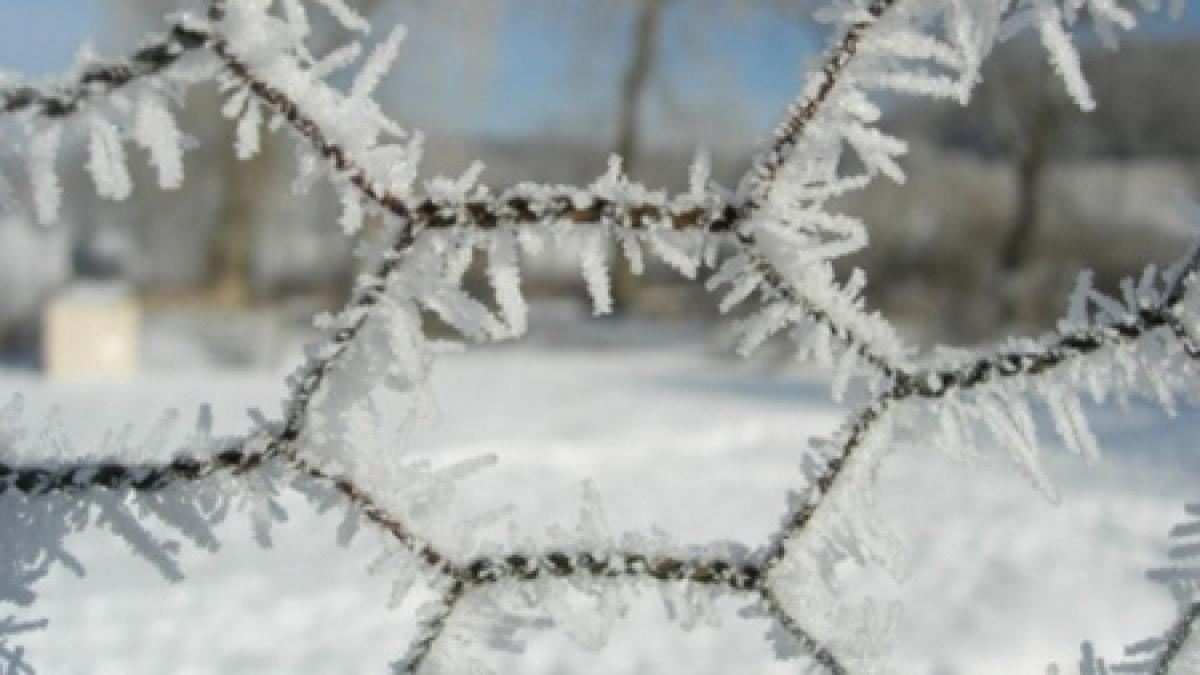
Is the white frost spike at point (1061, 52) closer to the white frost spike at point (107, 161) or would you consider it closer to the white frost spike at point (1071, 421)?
the white frost spike at point (1071, 421)

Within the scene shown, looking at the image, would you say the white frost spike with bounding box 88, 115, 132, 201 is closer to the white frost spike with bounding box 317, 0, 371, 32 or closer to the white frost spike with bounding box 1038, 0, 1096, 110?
the white frost spike with bounding box 317, 0, 371, 32

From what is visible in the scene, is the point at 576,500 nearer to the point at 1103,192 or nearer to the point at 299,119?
the point at 299,119

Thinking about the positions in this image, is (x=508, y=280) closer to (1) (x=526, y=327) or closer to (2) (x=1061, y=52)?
(1) (x=526, y=327)

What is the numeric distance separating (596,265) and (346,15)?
7 cm

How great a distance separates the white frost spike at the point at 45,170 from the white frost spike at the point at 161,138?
2 cm

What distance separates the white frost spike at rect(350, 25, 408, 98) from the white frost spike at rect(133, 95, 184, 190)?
1.5 inches

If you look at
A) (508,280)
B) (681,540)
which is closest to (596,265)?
(508,280)

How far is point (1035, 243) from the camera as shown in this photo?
286 inches

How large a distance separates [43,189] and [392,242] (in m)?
0.07

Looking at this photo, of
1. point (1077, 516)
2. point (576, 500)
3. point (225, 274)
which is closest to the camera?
point (1077, 516)

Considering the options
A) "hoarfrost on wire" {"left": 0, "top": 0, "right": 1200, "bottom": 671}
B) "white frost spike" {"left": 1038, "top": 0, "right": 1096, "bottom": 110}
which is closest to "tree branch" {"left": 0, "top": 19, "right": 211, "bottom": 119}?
"hoarfrost on wire" {"left": 0, "top": 0, "right": 1200, "bottom": 671}

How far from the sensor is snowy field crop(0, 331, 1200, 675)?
121cm

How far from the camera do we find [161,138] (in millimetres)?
261

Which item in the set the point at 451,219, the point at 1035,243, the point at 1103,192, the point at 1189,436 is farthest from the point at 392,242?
the point at 1103,192
